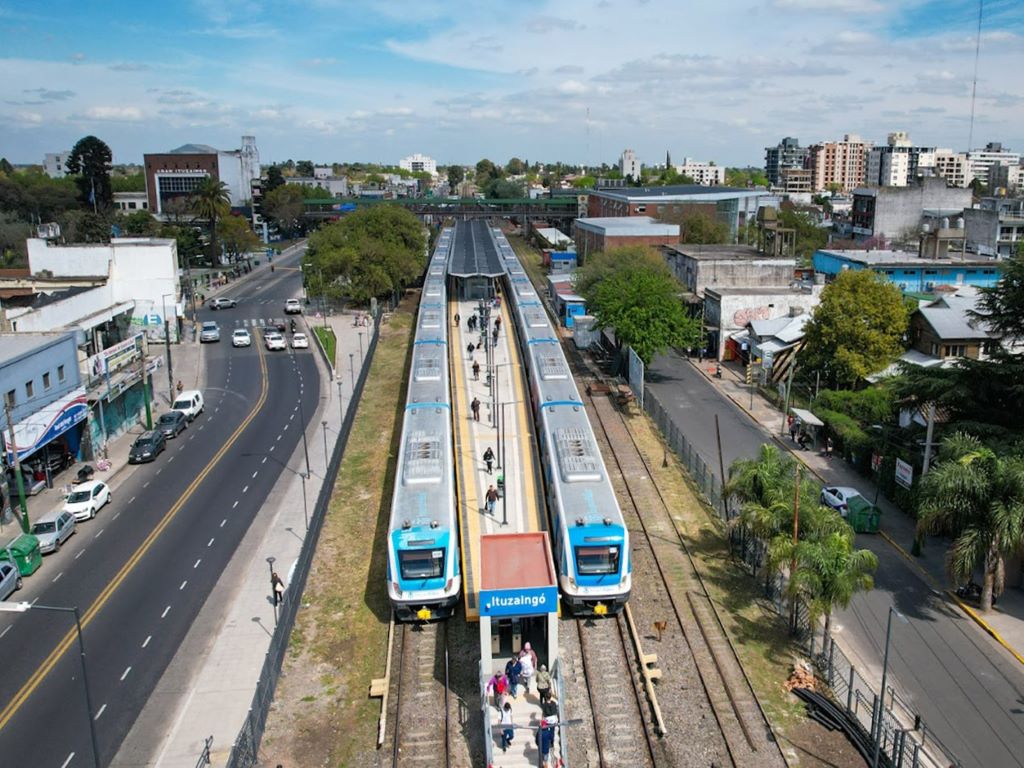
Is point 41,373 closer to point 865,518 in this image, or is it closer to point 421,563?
point 421,563

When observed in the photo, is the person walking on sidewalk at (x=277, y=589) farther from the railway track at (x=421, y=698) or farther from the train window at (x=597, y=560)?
the train window at (x=597, y=560)

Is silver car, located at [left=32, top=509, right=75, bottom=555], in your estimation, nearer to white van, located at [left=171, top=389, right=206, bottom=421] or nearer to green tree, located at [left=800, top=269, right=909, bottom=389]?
white van, located at [left=171, top=389, right=206, bottom=421]

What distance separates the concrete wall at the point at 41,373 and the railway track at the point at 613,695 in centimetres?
2673

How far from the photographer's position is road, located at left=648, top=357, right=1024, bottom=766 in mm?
21328

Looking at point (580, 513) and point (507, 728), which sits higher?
point (580, 513)

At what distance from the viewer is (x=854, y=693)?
74.1 feet

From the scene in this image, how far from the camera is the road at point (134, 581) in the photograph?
888 inches

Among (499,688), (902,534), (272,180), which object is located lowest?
(902,534)

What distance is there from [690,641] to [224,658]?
13747 mm

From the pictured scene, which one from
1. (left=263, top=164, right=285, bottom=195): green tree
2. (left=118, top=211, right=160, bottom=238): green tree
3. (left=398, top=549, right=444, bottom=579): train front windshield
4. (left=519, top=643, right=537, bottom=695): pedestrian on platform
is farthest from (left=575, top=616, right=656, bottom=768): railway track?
(left=263, top=164, right=285, bottom=195): green tree

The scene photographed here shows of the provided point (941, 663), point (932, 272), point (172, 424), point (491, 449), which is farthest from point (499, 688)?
point (932, 272)

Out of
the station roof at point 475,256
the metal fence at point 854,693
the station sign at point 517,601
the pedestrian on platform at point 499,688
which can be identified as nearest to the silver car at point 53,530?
the station sign at point 517,601

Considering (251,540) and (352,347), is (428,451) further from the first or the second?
(352,347)

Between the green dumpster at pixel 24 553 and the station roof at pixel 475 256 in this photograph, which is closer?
the green dumpster at pixel 24 553
